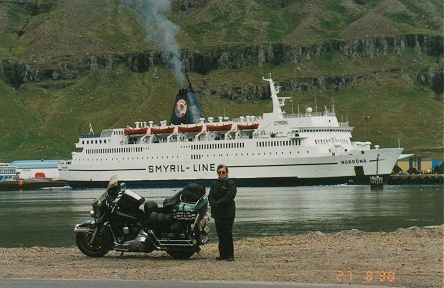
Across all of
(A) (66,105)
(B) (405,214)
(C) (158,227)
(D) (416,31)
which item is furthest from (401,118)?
(C) (158,227)

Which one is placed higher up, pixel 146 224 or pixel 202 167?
pixel 146 224

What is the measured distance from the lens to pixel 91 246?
54.0 ft

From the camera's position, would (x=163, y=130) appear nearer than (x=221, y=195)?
No

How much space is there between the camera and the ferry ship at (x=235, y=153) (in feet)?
277

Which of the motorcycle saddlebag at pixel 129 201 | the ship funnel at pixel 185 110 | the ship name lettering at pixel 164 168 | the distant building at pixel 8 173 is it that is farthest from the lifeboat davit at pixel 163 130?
the motorcycle saddlebag at pixel 129 201

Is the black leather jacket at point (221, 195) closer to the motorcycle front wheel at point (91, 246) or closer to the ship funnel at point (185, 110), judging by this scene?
the motorcycle front wheel at point (91, 246)

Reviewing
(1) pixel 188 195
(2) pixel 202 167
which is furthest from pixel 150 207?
(2) pixel 202 167

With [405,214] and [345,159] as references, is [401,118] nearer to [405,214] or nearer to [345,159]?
[345,159]
